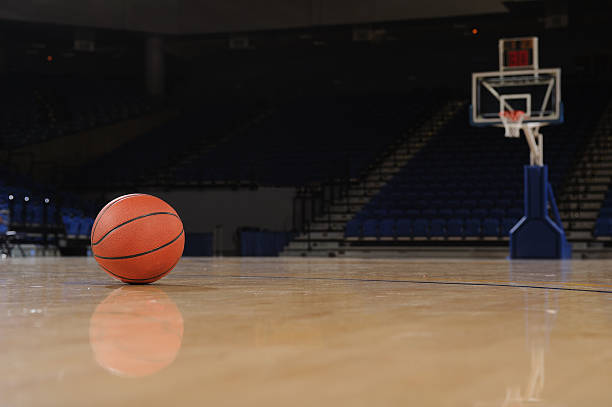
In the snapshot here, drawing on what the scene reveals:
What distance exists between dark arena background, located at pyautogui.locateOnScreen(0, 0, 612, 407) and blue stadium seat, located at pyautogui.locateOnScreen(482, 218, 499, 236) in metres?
0.03

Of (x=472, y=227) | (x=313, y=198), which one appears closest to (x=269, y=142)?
(x=313, y=198)

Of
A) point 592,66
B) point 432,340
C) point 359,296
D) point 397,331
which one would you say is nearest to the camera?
point 432,340

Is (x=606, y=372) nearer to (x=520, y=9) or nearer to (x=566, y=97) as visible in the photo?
(x=520, y=9)

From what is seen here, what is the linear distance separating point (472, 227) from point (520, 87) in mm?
3121

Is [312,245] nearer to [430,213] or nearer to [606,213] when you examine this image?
[430,213]

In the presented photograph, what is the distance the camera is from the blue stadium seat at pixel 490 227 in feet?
39.7

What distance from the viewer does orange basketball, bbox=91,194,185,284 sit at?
3041mm

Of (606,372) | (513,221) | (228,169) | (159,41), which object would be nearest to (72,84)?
(159,41)

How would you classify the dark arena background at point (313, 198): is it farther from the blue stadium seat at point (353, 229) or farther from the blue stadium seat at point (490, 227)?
the blue stadium seat at point (353, 229)

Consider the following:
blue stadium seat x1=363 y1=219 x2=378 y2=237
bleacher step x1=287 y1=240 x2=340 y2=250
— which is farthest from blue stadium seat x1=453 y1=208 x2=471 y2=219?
bleacher step x1=287 y1=240 x2=340 y2=250

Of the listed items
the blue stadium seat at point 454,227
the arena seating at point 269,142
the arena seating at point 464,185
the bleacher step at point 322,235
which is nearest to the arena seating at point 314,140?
the arena seating at point 269,142

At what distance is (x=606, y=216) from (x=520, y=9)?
681 centimetres

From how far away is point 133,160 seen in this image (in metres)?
17.6

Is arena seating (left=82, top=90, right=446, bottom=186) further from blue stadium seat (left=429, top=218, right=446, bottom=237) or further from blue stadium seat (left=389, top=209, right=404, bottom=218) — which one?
blue stadium seat (left=429, top=218, right=446, bottom=237)
